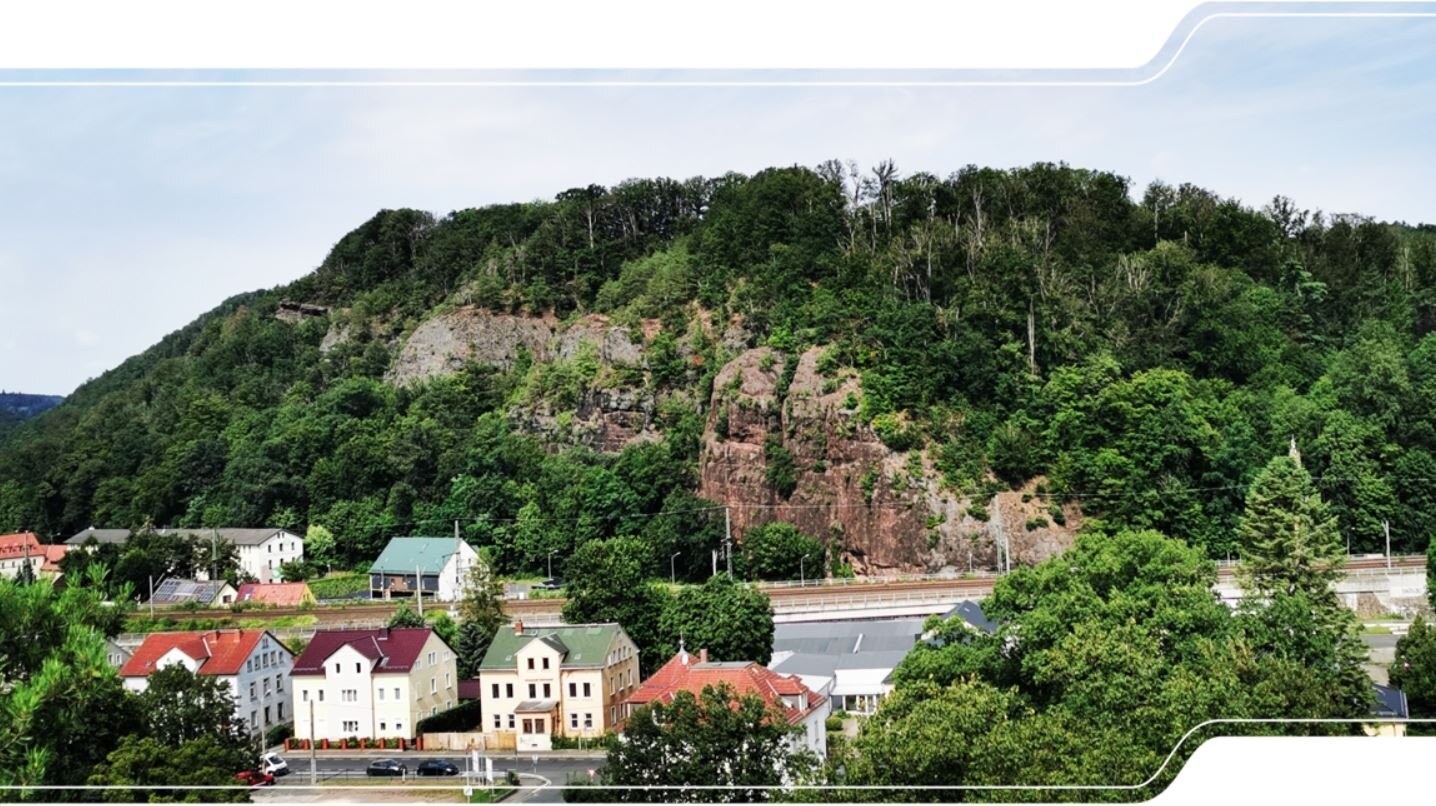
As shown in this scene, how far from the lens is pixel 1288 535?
421 centimetres

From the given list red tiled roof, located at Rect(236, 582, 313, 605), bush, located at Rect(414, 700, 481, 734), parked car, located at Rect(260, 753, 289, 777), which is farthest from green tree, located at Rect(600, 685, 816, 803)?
red tiled roof, located at Rect(236, 582, 313, 605)

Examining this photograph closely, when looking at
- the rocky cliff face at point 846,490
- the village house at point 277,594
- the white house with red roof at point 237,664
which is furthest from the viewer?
the rocky cliff face at point 846,490

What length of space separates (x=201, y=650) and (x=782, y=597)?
7.62 ft

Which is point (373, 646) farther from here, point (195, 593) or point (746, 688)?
point (746, 688)

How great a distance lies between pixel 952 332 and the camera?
5309 mm

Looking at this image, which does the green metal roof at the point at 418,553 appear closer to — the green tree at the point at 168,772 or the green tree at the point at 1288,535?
the green tree at the point at 168,772

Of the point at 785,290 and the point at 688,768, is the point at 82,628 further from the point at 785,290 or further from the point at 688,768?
the point at 785,290

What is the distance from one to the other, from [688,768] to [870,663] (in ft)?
4.87

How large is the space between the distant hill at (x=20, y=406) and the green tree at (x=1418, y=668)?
4.25 metres

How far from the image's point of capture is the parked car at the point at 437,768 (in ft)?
Answer: 12.5

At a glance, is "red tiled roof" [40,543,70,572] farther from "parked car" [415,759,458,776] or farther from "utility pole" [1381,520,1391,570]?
"utility pole" [1381,520,1391,570]

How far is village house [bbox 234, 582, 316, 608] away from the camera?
436cm

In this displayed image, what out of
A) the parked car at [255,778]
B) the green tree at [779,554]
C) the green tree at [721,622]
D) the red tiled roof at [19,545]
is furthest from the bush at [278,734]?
the green tree at [779,554]

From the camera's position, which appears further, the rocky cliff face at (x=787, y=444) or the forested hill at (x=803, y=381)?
the rocky cliff face at (x=787, y=444)
